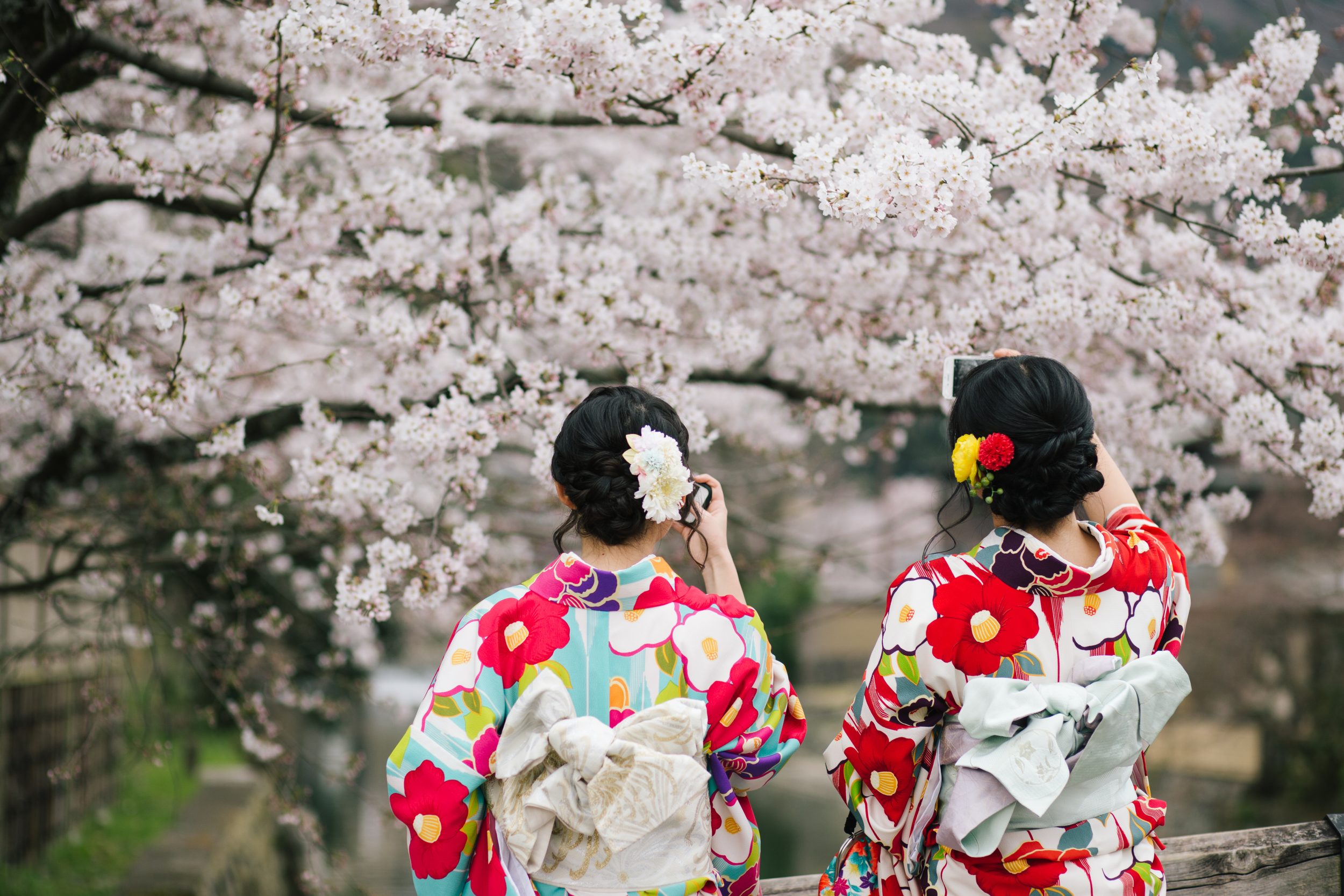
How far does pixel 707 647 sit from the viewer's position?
66.5 inches

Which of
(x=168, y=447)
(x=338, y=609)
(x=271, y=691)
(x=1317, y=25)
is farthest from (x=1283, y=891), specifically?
(x=168, y=447)

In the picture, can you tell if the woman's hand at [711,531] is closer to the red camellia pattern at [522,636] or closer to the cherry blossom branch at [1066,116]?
the red camellia pattern at [522,636]

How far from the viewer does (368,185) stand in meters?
3.21

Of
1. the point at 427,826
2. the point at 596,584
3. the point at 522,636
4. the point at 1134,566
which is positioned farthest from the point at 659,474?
the point at 1134,566

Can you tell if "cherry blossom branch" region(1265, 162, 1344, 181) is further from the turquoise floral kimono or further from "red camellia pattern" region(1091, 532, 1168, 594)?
the turquoise floral kimono

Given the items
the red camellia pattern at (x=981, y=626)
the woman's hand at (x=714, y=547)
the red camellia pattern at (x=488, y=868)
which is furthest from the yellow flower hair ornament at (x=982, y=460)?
the red camellia pattern at (x=488, y=868)

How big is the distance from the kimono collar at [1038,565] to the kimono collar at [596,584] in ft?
1.76

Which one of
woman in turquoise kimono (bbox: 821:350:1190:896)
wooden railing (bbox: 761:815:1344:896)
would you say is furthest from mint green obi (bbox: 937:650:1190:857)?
wooden railing (bbox: 761:815:1344:896)

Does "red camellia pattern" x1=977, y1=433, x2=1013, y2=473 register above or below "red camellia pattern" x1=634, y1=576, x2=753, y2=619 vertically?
above

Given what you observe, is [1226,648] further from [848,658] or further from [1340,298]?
[848,658]

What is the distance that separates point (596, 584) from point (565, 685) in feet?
0.56

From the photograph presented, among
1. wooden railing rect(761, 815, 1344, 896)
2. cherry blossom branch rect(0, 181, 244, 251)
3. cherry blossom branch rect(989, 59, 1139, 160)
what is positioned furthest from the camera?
cherry blossom branch rect(0, 181, 244, 251)

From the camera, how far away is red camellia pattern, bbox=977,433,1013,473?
1.61 meters

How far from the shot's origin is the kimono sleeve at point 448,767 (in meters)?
1.63
